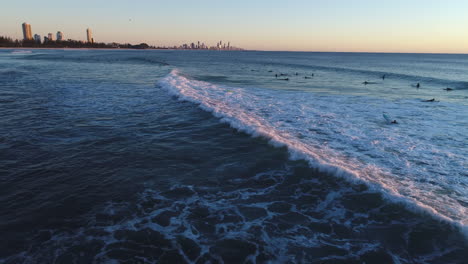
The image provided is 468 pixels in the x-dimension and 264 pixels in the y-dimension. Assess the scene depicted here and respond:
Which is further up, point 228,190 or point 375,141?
point 375,141

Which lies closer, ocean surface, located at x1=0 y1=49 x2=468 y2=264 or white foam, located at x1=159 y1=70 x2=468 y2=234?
ocean surface, located at x1=0 y1=49 x2=468 y2=264

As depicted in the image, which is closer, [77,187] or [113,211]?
[113,211]

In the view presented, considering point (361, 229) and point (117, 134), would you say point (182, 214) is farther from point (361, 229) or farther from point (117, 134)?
point (117, 134)

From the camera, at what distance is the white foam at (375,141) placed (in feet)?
22.9

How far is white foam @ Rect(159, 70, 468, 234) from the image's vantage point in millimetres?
6971

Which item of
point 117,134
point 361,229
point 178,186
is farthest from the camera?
point 117,134

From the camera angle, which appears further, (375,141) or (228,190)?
(375,141)

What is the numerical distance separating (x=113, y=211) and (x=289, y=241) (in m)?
3.87

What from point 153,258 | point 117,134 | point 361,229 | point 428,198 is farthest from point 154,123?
point 428,198

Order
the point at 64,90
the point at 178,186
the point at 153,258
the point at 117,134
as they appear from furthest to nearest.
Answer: the point at 64,90 → the point at 117,134 → the point at 178,186 → the point at 153,258

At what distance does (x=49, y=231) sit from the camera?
517 centimetres

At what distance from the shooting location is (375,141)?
10789 mm

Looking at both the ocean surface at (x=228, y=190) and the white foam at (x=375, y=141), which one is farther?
the white foam at (x=375, y=141)

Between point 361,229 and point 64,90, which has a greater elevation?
point 64,90
